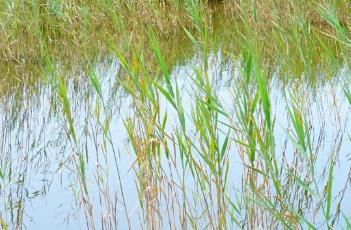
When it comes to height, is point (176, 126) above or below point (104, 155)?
below

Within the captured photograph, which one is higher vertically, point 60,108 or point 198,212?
point 60,108

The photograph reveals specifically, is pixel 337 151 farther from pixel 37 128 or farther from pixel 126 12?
pixel 126 12

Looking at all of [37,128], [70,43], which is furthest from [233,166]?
[70,43]

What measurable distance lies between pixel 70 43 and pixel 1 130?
2.00m

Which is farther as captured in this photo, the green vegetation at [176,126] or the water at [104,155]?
the water at [104,155]

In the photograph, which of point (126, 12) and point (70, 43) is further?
point (126, 12)

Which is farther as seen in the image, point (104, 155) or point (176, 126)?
point (104, 155)

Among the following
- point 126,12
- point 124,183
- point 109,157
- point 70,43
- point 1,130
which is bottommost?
point 124,183

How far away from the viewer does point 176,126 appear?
8.09ft

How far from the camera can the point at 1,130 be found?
370 cm

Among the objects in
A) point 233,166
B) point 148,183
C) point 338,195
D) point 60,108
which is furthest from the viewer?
point 60,108

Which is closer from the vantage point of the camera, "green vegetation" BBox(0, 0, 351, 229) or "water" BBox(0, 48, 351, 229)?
"green vegetation" BBox(0, 0, 351, 229)

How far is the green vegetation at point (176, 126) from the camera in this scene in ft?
8.05

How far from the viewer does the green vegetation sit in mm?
2455
